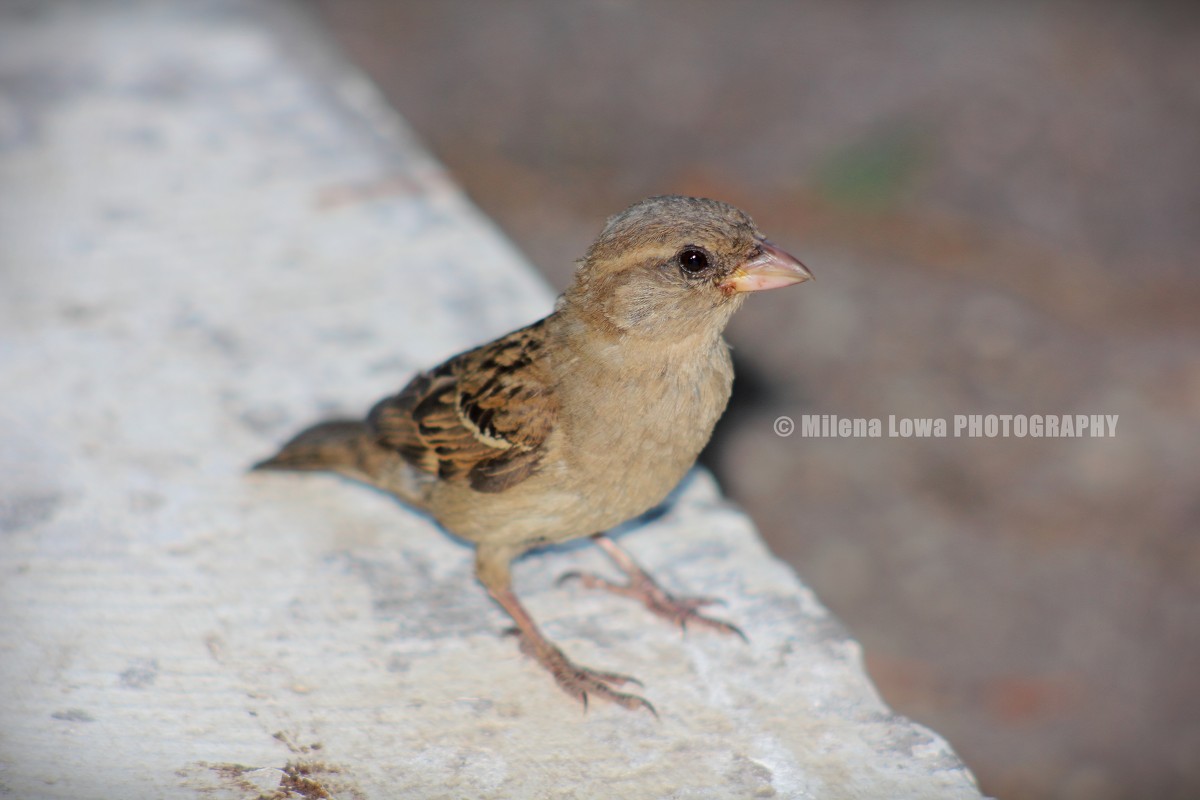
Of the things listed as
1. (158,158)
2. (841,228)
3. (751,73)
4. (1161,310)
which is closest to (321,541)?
(158,158)

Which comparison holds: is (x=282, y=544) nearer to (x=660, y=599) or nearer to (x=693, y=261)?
(x=660, y=599)

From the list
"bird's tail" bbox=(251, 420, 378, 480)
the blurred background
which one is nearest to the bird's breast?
"bird's tail" bbox=(251, 420, 378, 480)

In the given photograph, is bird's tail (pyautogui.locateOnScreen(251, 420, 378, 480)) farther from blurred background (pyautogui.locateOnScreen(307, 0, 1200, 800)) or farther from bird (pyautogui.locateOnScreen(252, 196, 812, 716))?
blurred background (pyautogui.locateOnScreen(307, 0, 1200, 800))

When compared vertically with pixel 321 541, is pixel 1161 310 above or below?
above

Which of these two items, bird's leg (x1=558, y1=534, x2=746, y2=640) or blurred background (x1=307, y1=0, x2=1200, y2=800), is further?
blurred background (x1=307, y1=0, x2=1200, y2=800)

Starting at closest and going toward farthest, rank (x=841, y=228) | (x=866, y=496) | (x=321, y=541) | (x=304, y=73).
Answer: (x=321, y=541), (x=304, y=73), (x=866, y=496), (x=841, y=228)

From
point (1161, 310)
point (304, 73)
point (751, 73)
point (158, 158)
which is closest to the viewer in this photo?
point (158, 158)

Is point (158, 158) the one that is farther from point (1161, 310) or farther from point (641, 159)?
point (1161, 310)

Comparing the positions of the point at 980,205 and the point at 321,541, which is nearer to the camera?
the point at 321,541
